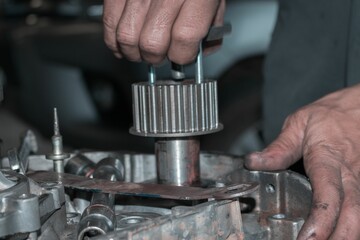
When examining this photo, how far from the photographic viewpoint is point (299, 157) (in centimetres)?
A: 179

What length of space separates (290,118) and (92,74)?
124 inches

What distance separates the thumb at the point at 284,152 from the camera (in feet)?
5.61

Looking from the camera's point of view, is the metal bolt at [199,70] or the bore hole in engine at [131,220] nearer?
the bore hole in engine at [131,220]

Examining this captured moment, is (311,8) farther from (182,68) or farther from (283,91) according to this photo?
(182,68)

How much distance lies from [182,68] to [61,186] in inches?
16.5

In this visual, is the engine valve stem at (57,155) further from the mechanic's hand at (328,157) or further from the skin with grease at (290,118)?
the mechanic's hand at (328,157)

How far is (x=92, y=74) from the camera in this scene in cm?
491

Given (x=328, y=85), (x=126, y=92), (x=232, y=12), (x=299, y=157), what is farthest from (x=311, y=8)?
(x=126, y=92)

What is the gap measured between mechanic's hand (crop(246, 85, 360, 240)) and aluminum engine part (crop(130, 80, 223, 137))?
144mm

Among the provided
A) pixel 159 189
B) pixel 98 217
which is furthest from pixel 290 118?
pixel 98 217

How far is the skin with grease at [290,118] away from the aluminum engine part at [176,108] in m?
0.09

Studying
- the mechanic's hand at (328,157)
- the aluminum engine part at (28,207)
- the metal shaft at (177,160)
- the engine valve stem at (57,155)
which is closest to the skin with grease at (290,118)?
the mechanic's hand at (328,157)

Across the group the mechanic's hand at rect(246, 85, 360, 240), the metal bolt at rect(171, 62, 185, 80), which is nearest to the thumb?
the mechanic's hand at rect(246, 85, 360, 240)

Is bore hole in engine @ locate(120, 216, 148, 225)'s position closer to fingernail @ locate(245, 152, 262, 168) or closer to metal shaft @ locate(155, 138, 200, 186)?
metal shaft @ locate(155, 138, 200, 186)
